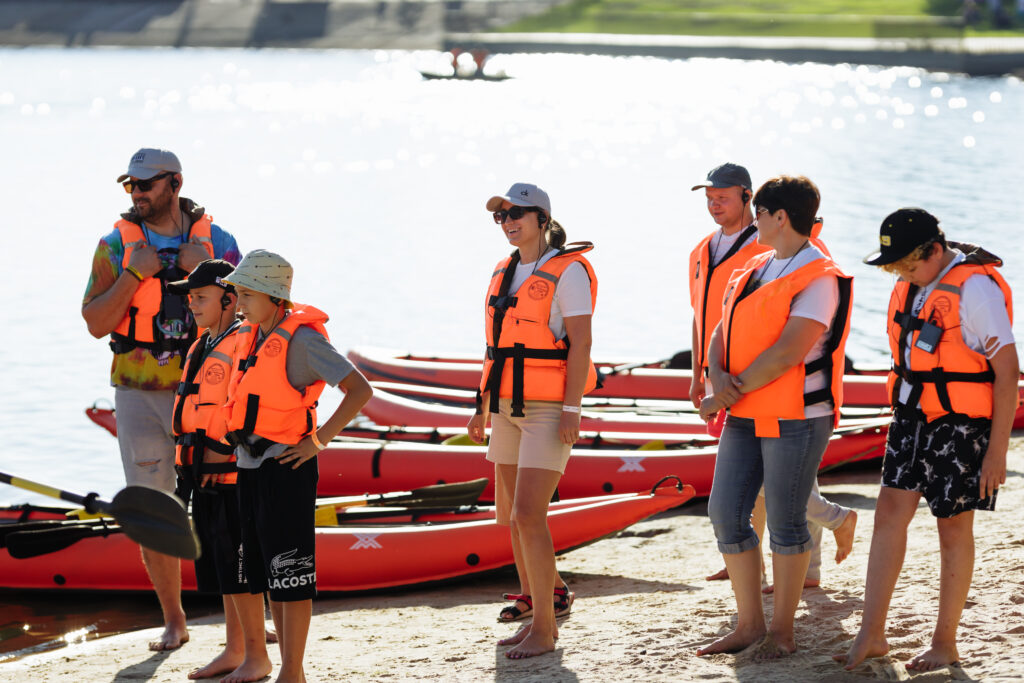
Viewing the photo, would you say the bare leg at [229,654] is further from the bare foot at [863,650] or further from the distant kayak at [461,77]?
the distant kayak at [461,77]

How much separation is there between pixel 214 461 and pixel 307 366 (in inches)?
23.7

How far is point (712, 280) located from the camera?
544cm

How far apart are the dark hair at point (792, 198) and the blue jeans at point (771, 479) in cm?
71

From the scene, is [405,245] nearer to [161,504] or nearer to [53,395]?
[53,395]

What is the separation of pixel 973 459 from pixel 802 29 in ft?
224

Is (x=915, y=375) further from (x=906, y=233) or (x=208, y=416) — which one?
(x=208, y=416)

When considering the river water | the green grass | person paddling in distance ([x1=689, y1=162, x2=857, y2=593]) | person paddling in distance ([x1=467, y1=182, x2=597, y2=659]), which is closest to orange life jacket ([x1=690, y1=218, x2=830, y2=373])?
person paddling in distance ([x1=689, y1=162, x2=857, y2=593])

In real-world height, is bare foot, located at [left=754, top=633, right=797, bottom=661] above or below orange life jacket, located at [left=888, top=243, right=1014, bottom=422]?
below

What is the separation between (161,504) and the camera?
4.09 m

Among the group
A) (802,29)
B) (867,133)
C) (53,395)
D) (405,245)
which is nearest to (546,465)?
(53,395)

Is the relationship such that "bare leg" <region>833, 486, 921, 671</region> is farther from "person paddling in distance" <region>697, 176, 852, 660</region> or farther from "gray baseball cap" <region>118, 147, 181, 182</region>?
"gray baseball cap" <region>118, 147, 181, 182</region>

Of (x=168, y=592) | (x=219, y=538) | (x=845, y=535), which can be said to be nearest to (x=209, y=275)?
(x=219, y=538)

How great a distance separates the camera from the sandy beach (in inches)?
174

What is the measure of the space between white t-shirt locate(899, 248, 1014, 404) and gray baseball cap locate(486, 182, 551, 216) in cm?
160
